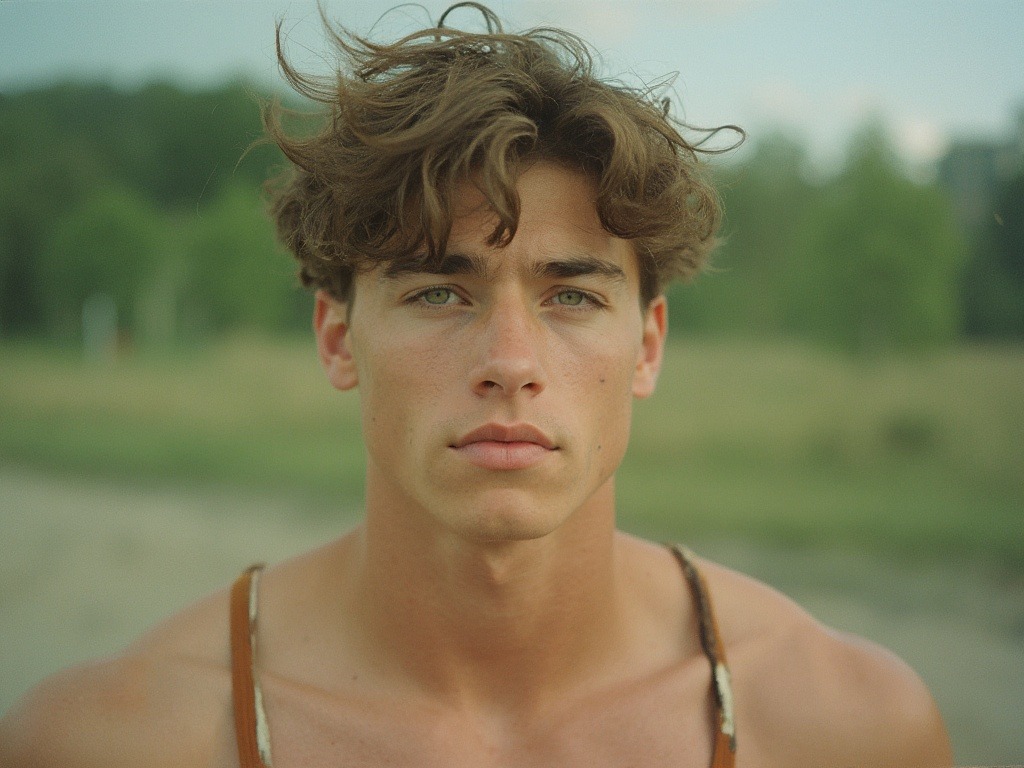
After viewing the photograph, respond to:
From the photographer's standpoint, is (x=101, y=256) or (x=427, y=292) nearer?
(x=427, y=292)

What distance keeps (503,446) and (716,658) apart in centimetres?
78

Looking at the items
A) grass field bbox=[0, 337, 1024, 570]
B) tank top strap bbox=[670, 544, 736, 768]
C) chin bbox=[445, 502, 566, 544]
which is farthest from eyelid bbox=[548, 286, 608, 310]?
grass field bbox=[0, 337, 1024, 570]

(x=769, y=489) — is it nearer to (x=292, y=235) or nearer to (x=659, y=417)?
(x=659, y=417)

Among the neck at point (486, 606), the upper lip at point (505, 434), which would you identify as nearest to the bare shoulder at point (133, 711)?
the neck at point (486, 606)

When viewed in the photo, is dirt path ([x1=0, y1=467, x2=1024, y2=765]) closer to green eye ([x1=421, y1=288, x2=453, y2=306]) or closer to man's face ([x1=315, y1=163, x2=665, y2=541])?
man's face ([x1=315, y1=163, x2=665, y2=541])

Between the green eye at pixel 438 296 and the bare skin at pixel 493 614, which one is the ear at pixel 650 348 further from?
the green eye at pixel 438 296

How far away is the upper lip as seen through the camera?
1446 millimetres

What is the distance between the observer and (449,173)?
1.55 m

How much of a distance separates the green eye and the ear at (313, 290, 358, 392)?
0.31 meters

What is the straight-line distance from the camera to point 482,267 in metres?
1.54

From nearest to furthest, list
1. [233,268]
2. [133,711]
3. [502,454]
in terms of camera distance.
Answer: [502,454] < [133,711] < [233,268]

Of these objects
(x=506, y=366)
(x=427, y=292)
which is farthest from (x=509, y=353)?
(x=427, y=292)

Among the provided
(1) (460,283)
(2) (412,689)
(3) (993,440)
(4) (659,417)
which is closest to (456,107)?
(1) (460,283)

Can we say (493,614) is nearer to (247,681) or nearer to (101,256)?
(247,681)
